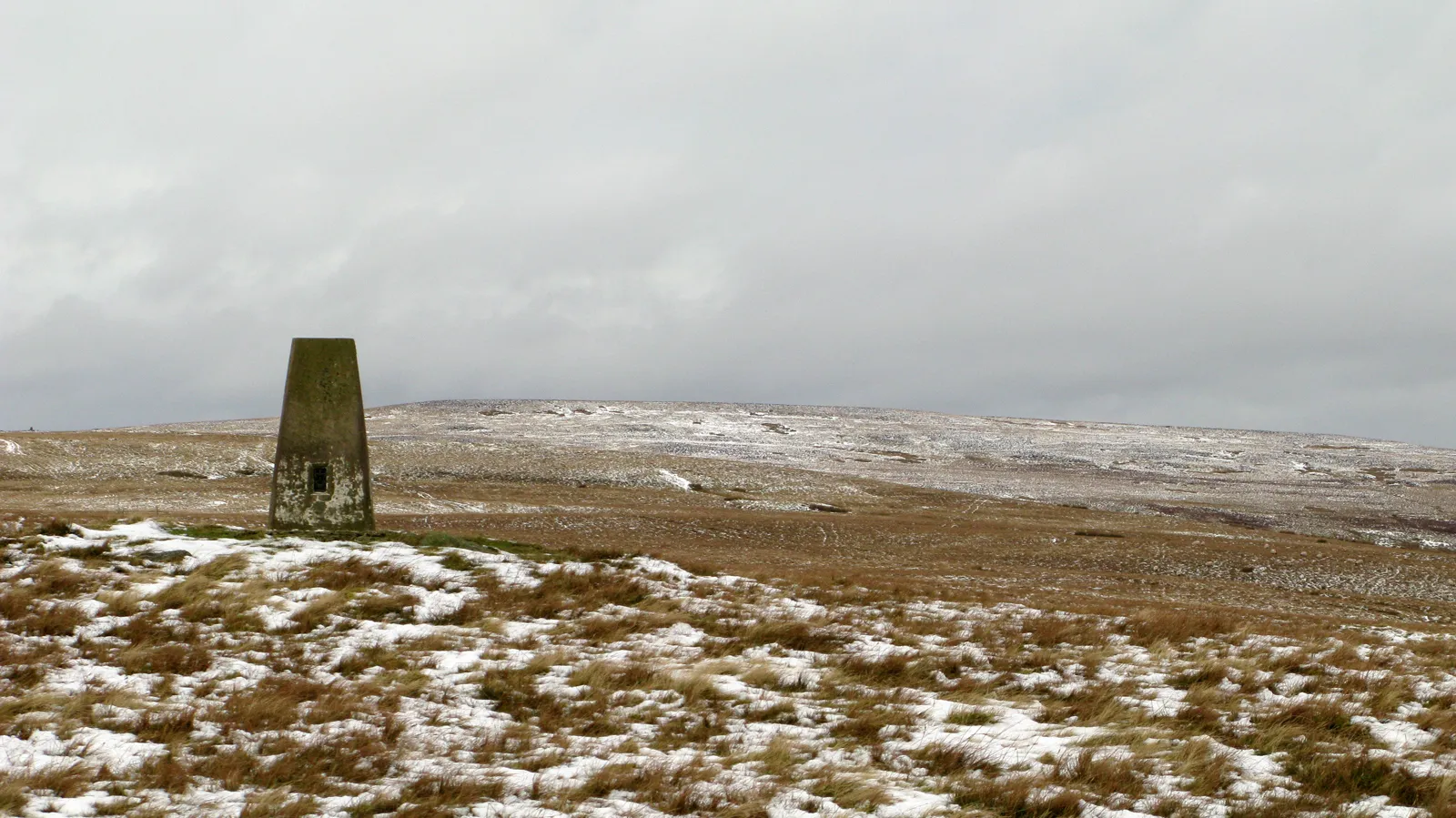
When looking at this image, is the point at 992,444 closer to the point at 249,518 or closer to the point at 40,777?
the point at 249,518

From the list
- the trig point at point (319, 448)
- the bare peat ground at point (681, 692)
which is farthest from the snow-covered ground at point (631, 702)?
the trig point at point (319, 448)

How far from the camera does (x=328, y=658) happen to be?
41.8 ft

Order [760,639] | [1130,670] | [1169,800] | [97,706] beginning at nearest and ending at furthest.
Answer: [1169,800] < [97,706] < [1130,670] < [760,639]

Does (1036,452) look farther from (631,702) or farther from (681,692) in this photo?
(631,702)

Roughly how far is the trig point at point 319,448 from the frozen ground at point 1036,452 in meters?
54.0

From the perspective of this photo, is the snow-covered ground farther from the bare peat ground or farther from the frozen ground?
the frozen ground

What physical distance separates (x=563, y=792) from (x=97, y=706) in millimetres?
5248

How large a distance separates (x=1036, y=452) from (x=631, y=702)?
103 m

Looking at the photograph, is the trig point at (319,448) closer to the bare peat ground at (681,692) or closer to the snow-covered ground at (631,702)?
the bare peat ground at (681,692)

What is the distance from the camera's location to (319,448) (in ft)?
81.4

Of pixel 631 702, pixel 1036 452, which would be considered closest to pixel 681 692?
pixel 631 702

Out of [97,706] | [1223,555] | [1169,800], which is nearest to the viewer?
[1169,800]

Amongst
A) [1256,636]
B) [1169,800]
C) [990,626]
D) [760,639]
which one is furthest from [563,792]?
[1256,636]

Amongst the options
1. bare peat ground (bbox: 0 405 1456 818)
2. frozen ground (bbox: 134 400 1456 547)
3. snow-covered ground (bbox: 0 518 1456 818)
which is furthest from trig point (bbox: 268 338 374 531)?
frozen ground (bbox: 134 400 1456 547)
